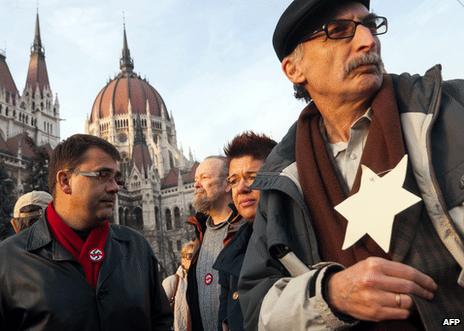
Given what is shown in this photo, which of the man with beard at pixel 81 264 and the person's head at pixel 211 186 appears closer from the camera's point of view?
the man with beard at pixel 81 264

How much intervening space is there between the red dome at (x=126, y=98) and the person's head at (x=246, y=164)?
67667 mm

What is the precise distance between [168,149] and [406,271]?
66267mm

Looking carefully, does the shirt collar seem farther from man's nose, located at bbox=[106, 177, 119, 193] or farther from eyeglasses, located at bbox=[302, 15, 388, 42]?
man's nose, located at bbox=[106, 177, 119, 193]

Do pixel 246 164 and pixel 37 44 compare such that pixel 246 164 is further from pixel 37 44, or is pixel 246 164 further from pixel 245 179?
pixel 37 44

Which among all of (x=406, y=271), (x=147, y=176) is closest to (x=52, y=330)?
(x=406, y=271)

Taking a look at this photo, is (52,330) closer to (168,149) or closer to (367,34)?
(367,34)

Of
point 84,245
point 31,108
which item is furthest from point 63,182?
point 31,108

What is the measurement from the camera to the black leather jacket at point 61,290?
2.19 m

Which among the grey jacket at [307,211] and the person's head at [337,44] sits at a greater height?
the person's head at [337,44]

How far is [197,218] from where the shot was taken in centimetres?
398

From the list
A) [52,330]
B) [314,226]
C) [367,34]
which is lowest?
[52,330]

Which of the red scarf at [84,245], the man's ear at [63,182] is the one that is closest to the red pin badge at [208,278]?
the red scarf at [84,245]

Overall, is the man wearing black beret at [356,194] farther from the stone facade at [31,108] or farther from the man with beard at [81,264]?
the stone facade at [31,108]

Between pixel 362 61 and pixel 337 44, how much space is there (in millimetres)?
116
